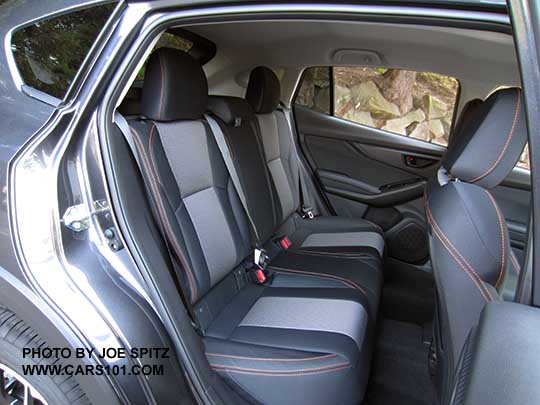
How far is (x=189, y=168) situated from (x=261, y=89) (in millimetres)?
923

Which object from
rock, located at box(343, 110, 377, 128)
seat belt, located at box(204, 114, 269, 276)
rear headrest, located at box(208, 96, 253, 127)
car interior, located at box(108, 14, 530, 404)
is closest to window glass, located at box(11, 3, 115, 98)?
car interior, located at box(108, 14, 530, 404)

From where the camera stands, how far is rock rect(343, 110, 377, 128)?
8.80 ft

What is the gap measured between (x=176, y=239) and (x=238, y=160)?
2.06ft

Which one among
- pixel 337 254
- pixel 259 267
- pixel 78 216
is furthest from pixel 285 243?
pixel 78 216

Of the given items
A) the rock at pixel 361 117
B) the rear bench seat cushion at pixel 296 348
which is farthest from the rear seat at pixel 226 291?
the rock at pixel 361 117

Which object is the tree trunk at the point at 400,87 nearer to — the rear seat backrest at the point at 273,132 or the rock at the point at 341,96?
the rock at the point at 341,96

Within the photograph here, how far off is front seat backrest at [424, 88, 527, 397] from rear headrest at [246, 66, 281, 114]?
1395 millimetres

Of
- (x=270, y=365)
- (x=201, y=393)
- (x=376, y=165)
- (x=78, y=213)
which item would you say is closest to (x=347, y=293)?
(x=270, y=365)

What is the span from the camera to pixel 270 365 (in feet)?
3.95

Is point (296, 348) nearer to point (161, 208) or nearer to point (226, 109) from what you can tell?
point (161, 208)

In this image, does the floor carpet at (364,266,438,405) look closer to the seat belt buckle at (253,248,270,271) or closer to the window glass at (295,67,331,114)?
the seat belt buckle at (253,248,270,271)

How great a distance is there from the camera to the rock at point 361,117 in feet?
8.80

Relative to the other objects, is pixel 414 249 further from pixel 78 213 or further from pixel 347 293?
pixel 78 213

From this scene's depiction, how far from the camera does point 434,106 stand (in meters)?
2.39
